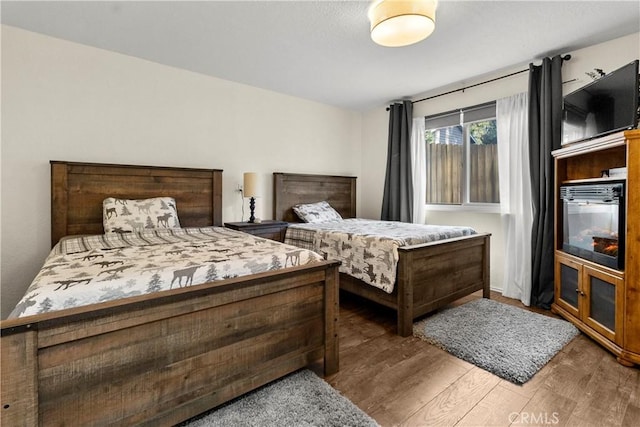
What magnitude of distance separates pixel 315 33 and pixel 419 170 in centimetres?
225

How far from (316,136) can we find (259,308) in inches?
129

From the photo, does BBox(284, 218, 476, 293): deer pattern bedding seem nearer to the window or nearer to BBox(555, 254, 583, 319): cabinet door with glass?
BBox(555, 254, 583, 319): cabinet door with glass

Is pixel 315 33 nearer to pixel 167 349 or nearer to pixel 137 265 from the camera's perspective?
pixel 137 265

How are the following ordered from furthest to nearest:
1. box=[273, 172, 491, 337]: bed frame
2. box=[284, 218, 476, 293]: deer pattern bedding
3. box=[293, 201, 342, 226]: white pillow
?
box=[293, 201, 342, 226]: white pillow
box=[284, 218, 476, 293]: deer pattern bedding
box=[273, 172, 491, 337]: bed frame

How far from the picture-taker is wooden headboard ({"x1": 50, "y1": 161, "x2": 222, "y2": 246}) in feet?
8.34

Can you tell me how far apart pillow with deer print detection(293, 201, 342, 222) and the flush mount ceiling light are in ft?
7.13

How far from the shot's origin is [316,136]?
4367 millimetres

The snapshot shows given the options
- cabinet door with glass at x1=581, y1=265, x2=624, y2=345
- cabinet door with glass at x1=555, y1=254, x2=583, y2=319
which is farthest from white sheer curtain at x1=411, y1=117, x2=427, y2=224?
cabinet door with glass at x1=581, y1=265, x2=624, y2=345

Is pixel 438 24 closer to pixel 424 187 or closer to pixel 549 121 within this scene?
pixel 549 121

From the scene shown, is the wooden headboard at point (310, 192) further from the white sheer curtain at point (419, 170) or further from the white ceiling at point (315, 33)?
the white ceiling at point (315, 33)

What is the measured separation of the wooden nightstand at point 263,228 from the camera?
3158mm

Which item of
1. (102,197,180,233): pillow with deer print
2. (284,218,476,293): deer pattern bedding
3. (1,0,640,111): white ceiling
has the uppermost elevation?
(1,0,640,111): white ceiling

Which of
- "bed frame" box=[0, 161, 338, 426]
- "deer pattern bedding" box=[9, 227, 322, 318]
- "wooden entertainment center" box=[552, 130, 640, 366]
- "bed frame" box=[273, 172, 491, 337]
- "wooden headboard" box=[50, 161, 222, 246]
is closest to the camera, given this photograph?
"bed frame" box=[0, 161, 338, 426]

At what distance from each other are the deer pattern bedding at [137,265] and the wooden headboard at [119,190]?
49 centimetres
